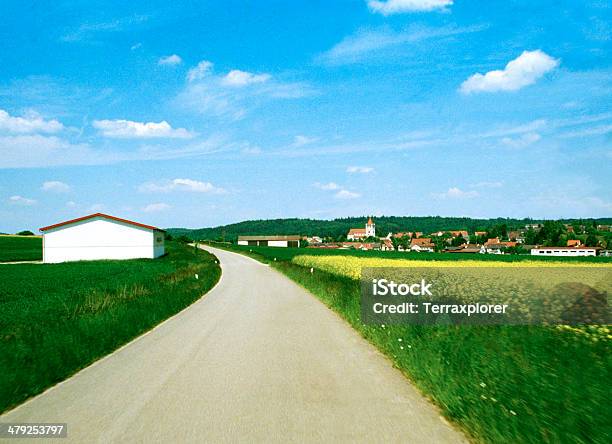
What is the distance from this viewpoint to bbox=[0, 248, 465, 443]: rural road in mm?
4992

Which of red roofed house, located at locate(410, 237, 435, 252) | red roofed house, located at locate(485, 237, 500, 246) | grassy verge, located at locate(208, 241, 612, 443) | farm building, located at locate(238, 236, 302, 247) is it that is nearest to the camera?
grassy verge, located at locate(208, 241, 612, 443)

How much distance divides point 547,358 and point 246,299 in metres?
15.1

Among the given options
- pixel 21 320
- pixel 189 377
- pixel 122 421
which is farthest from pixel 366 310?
pixel 21 320

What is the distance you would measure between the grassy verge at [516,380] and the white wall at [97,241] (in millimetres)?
50464

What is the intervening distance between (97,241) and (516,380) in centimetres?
5362

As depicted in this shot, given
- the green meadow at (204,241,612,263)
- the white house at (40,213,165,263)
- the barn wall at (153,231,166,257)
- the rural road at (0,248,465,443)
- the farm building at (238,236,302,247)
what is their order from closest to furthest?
the rural road at (0,248,465,443) → the green meadow at (204,241,612,263) → the white house at (40,213,165,263) → the barn wall at (153,231,166,257) → the farm building at (238,236,302,247)

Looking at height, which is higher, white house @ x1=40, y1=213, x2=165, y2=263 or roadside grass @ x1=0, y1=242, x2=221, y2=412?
white house @ x1=40, y1=213, x2=165, y2=263

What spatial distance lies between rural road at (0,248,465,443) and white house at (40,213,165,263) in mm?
45318

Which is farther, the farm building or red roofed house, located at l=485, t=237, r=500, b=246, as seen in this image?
the farm building

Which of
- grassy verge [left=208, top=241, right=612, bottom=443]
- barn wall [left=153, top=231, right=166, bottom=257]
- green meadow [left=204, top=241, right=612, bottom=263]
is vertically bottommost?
green meadow [left=204, top=241, right=612, bottom=263]

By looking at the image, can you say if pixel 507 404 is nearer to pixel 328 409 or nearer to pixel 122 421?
pixel 328 409

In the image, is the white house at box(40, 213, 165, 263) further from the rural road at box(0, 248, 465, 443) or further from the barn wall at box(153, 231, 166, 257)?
the rural road at box(0, 248, 465, 443)

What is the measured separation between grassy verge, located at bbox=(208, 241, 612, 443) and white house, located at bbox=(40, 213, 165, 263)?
5045cm

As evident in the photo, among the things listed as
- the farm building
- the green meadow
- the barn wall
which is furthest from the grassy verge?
the farm building
